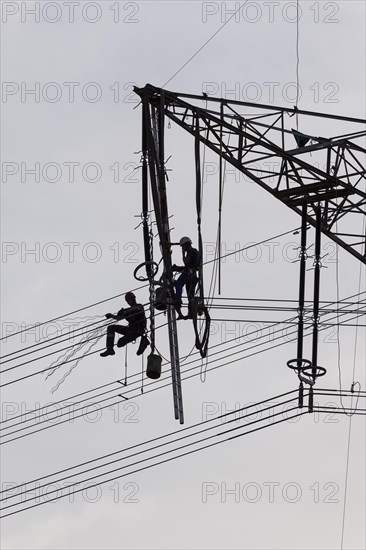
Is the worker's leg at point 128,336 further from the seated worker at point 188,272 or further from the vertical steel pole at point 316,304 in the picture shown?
the vertical steel pole at point 316,304

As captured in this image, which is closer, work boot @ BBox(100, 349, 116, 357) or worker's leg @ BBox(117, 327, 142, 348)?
worker's leg @ BBox(117, 327, 142, 348)

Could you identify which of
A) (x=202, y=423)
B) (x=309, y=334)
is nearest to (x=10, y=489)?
(x=202, y=423)

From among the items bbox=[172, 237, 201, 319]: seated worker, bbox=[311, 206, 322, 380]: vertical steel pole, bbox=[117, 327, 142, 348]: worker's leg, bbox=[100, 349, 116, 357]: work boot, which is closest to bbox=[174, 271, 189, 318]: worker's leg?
bbox=[172, 237, 201, 319]: seated worker

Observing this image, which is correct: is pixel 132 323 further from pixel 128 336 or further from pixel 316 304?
pixel 316 304

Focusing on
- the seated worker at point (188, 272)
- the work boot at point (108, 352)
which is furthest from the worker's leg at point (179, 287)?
the work boot at point (108, 352)

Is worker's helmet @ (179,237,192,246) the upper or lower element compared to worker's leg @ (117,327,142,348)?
upper

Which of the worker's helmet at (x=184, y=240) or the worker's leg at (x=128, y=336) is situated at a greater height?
the worker's helmet at (x=184, y=240)

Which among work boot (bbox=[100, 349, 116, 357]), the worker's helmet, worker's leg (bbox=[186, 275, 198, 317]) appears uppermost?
the worker's helmet

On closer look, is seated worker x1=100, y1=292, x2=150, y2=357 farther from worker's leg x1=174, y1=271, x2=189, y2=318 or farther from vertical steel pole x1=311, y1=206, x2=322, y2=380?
vertical steel pole x1=311, y1=206, x2=322, y2=380
